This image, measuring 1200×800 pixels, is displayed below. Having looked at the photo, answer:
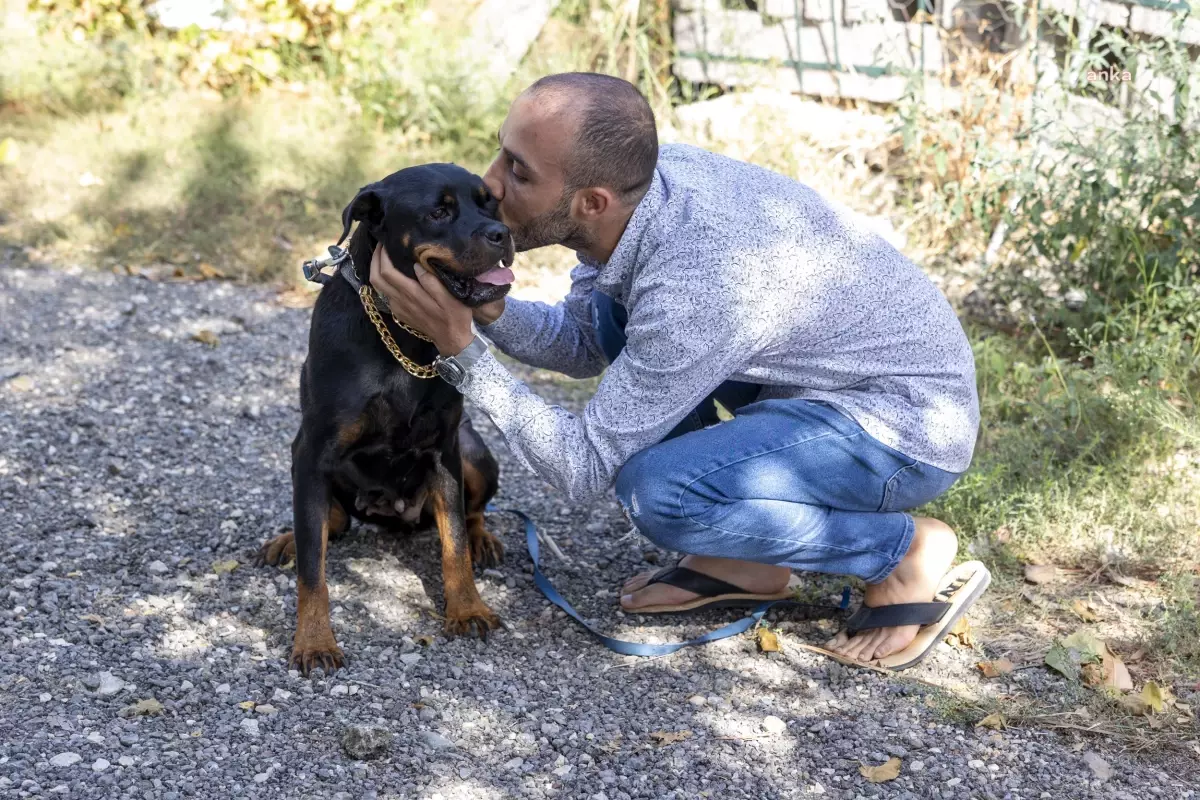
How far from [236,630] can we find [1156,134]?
4033 millimetres

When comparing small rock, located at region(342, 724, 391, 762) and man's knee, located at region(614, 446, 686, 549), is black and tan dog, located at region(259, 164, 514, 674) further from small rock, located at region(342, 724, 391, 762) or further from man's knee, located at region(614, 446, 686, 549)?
man's knee, located at region(614, 446, 686, 549)

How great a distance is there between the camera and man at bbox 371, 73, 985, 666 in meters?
3.06

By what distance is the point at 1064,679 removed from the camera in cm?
340

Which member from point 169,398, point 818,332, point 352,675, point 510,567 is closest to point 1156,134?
point 818,332

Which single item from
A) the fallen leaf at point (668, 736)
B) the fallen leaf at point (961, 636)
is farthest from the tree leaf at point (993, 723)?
the fallen leaf at point (668, 736)

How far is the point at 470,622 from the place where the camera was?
141 inches

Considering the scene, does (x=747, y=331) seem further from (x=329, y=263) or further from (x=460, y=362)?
(x=329, y=263)

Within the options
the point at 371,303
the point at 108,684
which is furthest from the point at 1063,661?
the point at 108,684

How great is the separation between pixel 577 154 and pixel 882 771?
169cm

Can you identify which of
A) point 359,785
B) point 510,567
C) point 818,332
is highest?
point 818,332

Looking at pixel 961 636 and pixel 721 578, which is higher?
pixel 721 578

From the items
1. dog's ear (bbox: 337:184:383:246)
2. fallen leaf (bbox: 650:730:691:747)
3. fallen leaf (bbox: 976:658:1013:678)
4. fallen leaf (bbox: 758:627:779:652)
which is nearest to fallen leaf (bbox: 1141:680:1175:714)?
fallen leaf (bbox: 976:658:1013:678)

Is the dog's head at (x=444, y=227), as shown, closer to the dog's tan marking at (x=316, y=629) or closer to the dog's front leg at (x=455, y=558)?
the dog's front leg at (x=455, y=558)

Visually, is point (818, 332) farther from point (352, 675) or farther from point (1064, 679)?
point (352, 675)
